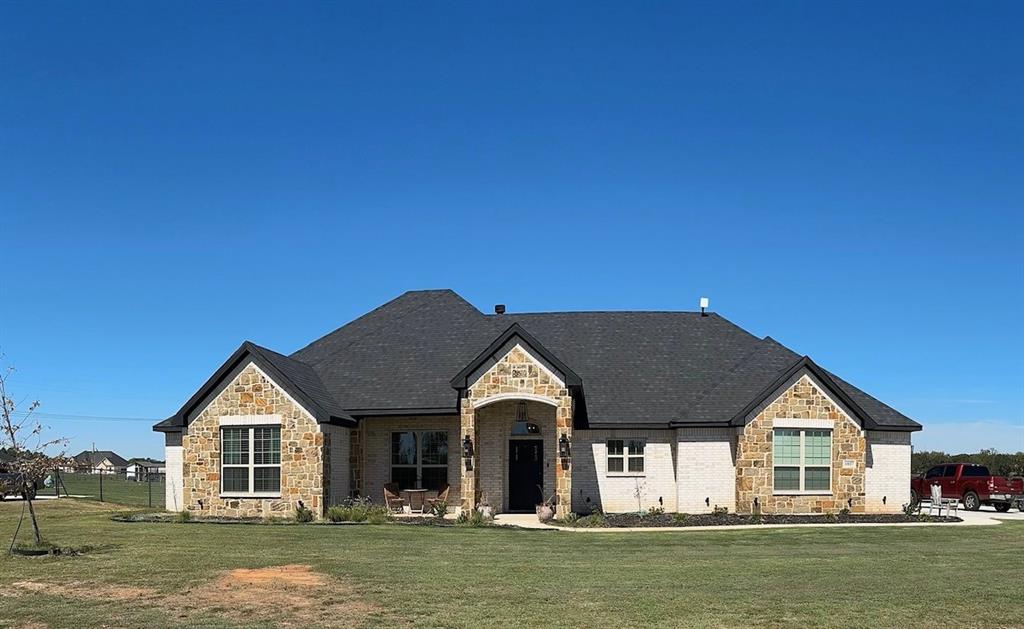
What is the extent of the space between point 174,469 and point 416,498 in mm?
8234

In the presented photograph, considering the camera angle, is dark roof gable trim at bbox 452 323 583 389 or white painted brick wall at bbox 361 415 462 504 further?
white painted brick wall at bbox 361 415 462 504

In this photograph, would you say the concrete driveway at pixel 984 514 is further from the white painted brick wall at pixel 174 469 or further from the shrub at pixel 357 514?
the white painted brick wall at pixel 174 469

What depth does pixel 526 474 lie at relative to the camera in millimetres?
32031

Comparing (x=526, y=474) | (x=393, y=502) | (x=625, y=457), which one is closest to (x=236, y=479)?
(x=393, y=502)

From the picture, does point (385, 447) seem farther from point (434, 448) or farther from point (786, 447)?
point (786, 447)

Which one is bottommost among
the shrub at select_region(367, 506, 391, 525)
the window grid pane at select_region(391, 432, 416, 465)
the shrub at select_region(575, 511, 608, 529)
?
the shrub at select_region(575, 511, 608, 529)

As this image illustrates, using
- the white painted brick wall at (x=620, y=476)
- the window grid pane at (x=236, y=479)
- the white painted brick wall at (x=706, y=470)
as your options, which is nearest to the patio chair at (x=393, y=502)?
the window grid pane at (x=236, y=479)

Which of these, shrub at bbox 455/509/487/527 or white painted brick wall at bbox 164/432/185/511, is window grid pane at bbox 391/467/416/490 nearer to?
shrub at bbox 455/509/487/527

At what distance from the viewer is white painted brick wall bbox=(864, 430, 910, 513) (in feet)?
106

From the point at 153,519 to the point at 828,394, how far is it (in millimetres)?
20691

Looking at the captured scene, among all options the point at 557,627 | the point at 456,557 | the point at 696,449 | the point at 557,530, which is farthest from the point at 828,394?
the point at 557,627

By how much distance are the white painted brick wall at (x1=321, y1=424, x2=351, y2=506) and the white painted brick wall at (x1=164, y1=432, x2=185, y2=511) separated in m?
5.30

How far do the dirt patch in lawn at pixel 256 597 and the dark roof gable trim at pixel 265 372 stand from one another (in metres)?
12.1

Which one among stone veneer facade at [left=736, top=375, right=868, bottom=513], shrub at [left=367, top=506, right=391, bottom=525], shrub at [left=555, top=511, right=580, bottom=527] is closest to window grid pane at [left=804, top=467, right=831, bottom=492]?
stone veneer facade at [left=736, top=375, right=868, bottom=513]
